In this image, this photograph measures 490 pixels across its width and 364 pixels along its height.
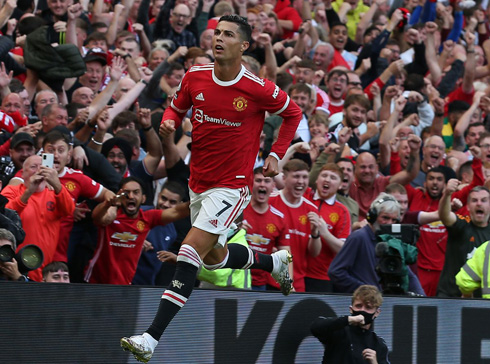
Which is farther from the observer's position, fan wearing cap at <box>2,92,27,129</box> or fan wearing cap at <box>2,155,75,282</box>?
fan wearing cap at <box>2,92,27,129</box>

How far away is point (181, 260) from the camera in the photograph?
24.7 feet

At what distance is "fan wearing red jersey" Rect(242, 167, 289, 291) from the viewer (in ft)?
33.6

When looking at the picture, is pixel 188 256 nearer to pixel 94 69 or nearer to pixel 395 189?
pixel 395 189

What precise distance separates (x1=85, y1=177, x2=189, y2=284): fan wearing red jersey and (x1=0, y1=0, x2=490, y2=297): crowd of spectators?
1 cm

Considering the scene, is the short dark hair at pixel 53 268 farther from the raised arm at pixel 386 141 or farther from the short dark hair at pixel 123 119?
the raised arm at pixel 386 141

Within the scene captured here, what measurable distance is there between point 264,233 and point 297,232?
16.8 inches

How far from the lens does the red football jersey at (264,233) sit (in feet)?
33.7

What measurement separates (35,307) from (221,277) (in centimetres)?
235

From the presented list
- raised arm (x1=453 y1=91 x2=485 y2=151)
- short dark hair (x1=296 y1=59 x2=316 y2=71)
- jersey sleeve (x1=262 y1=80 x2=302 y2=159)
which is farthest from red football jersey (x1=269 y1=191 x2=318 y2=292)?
raised arm (x1=453 y1=91 x2=485 y2=151)

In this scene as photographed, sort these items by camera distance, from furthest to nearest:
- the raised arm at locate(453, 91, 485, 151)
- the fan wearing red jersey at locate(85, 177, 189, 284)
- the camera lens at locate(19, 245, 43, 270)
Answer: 1. the raised arm at locate(453, 91, 485, 151)
2. the fan wearing red jersey at locate(85, 177, 189, 284)
3. the camera lens at locate(19, 245, 43, 270)

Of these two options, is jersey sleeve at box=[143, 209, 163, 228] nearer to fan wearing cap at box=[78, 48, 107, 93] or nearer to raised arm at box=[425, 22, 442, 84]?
fan wearing cap at box=[78, 48, 107, 93]

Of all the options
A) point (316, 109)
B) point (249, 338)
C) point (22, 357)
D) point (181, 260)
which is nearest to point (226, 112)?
point (181, 260)

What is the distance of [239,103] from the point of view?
7.73 m

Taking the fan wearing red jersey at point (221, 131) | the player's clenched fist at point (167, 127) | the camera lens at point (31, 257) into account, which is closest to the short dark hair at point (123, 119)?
the fan wearing red jersey at point (221, 131)
